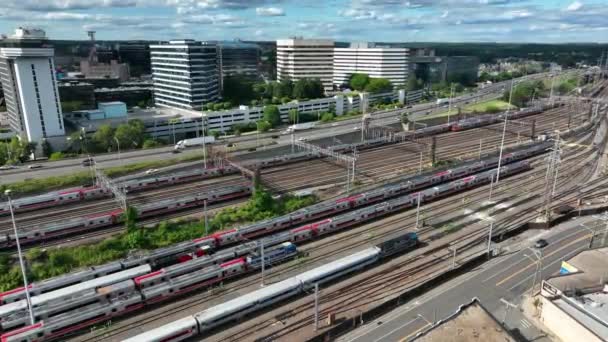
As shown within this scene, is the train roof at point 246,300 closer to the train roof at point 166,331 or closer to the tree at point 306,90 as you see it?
the train roof at point 166,331

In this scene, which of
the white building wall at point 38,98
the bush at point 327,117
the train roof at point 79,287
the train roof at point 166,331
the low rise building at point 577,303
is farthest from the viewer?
the bush at point 327,117

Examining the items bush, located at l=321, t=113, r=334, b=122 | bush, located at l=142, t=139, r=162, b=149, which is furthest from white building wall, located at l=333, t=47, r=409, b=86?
bush, located at l=142, t=139, r=162, b=149

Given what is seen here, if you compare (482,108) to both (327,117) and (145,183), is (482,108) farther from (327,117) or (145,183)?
(145,183)

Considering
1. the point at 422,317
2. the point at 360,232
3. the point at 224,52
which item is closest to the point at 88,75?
the point at 224,52

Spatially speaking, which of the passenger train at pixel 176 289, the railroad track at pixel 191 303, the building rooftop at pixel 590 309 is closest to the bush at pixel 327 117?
the passenger train at pixel 176 289

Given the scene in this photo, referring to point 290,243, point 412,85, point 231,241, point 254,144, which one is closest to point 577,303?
point 290,243

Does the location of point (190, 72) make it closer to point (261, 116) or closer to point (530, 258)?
point (261, 116)
